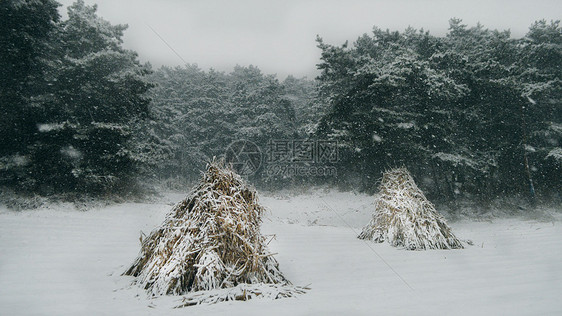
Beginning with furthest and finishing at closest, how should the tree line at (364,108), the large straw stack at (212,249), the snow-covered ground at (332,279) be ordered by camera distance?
1. the tree line at (364,108)
2. the large straw stack at (212,249)
3. the snow-covered ground at (332,279)

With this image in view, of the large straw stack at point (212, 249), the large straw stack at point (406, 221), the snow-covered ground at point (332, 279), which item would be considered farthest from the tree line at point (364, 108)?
the large straw stack at point (212, 249)

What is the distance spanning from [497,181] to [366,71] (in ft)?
31.2

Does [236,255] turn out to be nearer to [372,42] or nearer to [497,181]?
[497,181]

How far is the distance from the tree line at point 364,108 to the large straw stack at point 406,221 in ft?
24.5

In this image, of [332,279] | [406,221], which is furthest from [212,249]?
[406,221]

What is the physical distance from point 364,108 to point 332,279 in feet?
39.4

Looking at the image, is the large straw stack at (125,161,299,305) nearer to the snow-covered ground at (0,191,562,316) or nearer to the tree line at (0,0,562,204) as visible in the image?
the snow-covered ground at (0,191,562,316)

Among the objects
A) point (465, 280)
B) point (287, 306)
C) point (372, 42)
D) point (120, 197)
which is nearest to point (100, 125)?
point (120, 197)

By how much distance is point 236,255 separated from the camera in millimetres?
2578

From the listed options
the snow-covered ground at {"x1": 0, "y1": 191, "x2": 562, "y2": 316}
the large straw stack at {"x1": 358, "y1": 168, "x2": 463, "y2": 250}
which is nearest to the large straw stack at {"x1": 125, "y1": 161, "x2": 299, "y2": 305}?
the snow-covered ground at {"x1": 0, "y1": 191, "x2": 562, "y2": 316}

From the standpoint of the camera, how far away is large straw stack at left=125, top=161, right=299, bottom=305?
2.35 m

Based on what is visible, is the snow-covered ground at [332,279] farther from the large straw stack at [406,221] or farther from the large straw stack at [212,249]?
the large straw stack at [406,221]

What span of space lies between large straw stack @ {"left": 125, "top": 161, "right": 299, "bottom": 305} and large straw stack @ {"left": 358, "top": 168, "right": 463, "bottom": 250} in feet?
9.10

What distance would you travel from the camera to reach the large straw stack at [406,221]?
4.44 m
